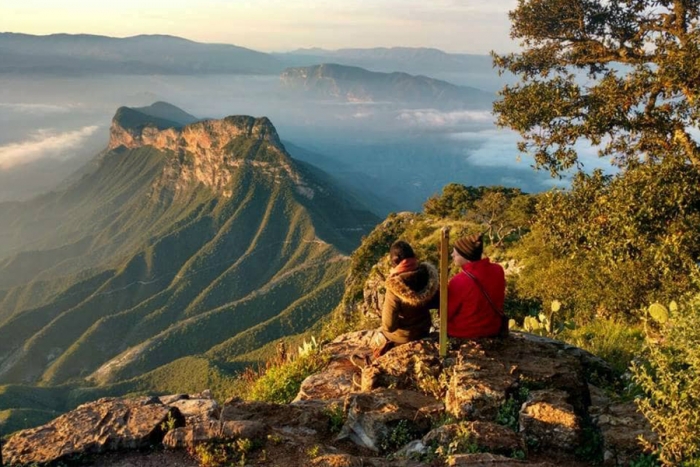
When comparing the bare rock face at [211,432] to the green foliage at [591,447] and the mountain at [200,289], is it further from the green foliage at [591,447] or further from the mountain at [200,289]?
the mountain at [200,289]

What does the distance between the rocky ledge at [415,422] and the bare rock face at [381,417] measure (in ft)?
0.05

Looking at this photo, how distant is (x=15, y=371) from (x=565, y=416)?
149058mm

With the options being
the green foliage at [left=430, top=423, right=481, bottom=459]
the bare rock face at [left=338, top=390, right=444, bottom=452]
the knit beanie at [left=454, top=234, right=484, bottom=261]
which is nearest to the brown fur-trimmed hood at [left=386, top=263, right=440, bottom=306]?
the knit beanie at [left=454, top=234, right=484, bottom=261]

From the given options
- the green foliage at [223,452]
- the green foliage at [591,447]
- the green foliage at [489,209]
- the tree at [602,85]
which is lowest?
the green foliage at [489,209]

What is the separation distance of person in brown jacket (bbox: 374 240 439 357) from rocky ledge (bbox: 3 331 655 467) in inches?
19.1

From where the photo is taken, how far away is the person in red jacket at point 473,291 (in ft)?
27.3

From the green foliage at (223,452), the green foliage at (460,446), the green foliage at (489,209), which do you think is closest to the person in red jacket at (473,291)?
the green foliage at (460,446)

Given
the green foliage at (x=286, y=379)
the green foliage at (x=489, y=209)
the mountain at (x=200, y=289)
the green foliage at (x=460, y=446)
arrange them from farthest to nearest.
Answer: the mountain at (x=200, y=289)
the green foliage at (x=489, y=209)
the green foliage at (x=286, y=379)
the green foliage at (x=460, y=446)

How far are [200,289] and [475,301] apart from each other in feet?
522

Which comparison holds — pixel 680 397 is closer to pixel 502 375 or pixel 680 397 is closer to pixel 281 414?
pixel 502 375

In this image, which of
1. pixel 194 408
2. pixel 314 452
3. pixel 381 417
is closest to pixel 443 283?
pixel 381 417

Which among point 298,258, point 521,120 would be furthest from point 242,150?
point 521,120

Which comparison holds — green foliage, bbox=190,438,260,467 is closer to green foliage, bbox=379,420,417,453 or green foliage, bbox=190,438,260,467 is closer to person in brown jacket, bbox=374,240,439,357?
green foliage, bbox=379,420,417,453

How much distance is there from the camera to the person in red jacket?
833cm
